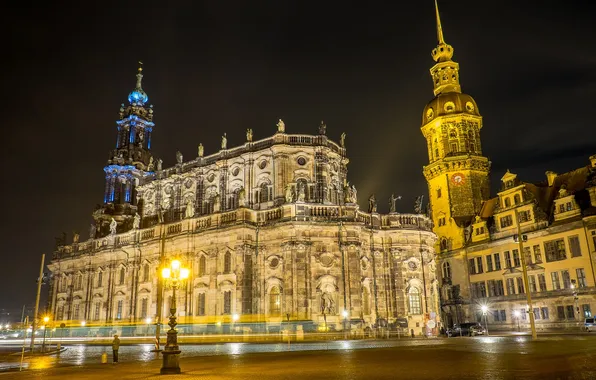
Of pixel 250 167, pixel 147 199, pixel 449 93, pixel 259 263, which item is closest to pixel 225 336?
pixel 259 263

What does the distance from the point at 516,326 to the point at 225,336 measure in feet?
106

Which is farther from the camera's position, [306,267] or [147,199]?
[147,199]

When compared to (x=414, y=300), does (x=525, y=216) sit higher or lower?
higher

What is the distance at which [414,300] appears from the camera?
145ft

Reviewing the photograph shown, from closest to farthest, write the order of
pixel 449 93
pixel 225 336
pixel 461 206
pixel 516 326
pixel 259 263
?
pixel 225 336 → pixel 259 263 → pixel 516 326 → pixel 461 206 → pixel 449 93

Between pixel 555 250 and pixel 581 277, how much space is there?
380 cm

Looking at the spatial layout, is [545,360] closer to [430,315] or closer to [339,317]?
[339,317]

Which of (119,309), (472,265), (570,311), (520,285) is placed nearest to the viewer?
(570,311)

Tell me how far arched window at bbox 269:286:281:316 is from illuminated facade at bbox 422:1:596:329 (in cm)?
2255

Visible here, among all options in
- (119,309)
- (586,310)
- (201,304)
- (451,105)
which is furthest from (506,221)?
(119,309)

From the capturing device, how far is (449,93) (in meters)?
66.3

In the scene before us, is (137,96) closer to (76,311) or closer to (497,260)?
(76,311)

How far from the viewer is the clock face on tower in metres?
62.4

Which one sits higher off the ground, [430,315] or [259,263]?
[259,263]
